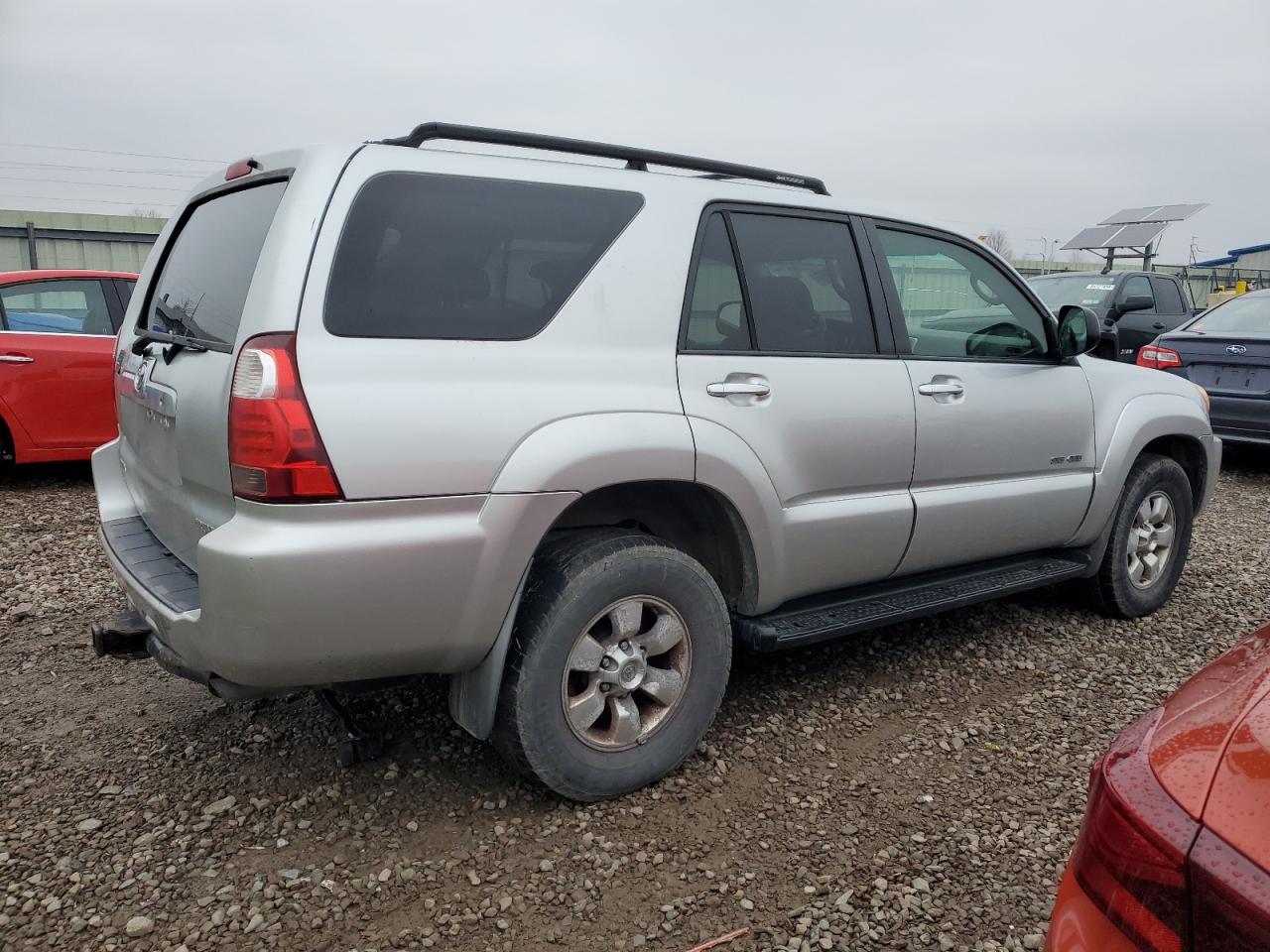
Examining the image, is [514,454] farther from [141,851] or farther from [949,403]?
[949,403]

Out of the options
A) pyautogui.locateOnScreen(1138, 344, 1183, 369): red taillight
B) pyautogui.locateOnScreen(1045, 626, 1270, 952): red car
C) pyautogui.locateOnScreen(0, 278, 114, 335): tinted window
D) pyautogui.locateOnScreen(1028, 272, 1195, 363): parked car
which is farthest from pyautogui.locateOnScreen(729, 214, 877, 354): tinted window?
pyautogui.locateOnScreen(1028, 272, 1195, 363): parked car

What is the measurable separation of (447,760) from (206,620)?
1.02 metres

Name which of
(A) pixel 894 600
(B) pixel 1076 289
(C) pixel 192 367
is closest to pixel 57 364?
(C) pixel 192 367

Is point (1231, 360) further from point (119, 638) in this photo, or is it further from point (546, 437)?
point (119, 638)

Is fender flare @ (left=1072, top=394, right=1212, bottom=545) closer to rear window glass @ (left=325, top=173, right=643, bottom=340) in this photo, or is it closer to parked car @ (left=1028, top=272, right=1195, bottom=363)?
rear window glass @ (left=325, top=173, right=643, bottom=340)

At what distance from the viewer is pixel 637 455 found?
105 inches

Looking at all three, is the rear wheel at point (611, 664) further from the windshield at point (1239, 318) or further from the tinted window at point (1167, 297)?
the tinted window at point (1167, 297)

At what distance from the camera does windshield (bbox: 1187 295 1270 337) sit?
→ 26.9 feet

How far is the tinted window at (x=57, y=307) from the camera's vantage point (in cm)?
633

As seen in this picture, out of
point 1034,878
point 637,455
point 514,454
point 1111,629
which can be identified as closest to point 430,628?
point 514,454

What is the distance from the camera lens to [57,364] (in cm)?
630

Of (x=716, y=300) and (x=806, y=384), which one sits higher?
(x=716, y=300)

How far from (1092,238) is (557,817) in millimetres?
19622

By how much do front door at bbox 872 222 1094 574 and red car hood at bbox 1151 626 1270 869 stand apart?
6.38 ft
